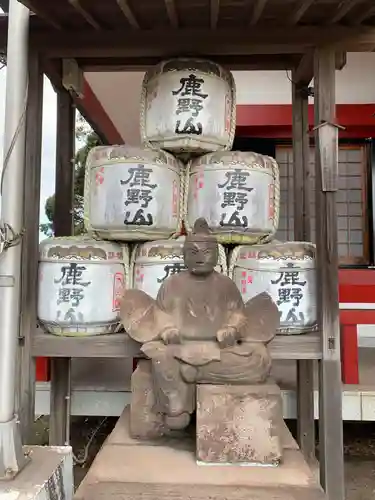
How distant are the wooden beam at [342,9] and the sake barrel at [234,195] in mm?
895

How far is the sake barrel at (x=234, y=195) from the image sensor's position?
3000 mm

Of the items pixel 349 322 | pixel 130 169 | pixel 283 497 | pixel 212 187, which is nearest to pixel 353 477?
pixel 349 322

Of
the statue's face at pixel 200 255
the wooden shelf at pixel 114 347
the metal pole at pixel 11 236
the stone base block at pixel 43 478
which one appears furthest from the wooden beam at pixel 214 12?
the stone base block at pixel 43 478

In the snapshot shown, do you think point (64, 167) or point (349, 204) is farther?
point (349, 204)

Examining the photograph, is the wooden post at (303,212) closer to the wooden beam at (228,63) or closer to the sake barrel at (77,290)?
the wooden beam at (228,63)

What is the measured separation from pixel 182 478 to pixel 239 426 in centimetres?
34

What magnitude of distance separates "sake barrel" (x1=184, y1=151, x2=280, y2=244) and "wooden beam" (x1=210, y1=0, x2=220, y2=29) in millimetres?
765

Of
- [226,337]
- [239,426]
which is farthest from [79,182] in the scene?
[239,426]

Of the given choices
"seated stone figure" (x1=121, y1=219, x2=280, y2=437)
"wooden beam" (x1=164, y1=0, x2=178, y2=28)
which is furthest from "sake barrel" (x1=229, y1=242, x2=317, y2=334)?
"wooden beam" (x1=164, y1=0, x2=178, y2=28)

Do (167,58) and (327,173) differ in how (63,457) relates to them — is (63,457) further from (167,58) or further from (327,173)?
(167,58)

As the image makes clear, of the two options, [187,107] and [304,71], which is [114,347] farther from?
[304,71]

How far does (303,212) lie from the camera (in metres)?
3.76

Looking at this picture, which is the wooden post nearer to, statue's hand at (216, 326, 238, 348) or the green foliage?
statue's hand at (216, 326, 238, 348)

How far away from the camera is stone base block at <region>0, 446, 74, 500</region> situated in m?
2.10
